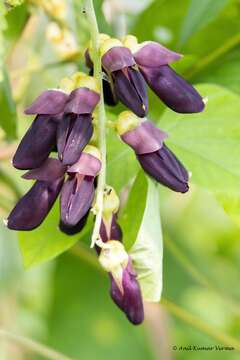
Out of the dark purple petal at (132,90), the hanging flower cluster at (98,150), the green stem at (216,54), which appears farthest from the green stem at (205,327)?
the dark purple petal at (132,90)

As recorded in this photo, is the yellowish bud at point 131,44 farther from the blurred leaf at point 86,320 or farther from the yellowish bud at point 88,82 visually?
the blurred leaf at point 86,320

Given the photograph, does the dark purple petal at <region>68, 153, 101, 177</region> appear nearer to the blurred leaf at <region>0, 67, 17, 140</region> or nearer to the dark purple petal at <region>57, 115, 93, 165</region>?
the dark purple petal at <region>57, 115, 93, 165</region>

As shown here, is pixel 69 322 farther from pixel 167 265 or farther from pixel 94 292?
pixel 167 265

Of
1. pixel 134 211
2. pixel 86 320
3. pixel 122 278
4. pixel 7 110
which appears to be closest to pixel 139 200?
pixel 134 211

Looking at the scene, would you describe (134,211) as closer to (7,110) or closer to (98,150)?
(98,150)

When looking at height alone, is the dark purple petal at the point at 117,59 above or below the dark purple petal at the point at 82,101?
above

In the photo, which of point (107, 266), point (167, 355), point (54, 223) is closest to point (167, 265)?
point (167, 355)

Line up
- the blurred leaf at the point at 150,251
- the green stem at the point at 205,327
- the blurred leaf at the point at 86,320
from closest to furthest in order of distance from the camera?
1. the blurred leaf at the point at 150,251
2. the green stem at the point at 205,327
3. the blurred leaf at the point at 86,320
